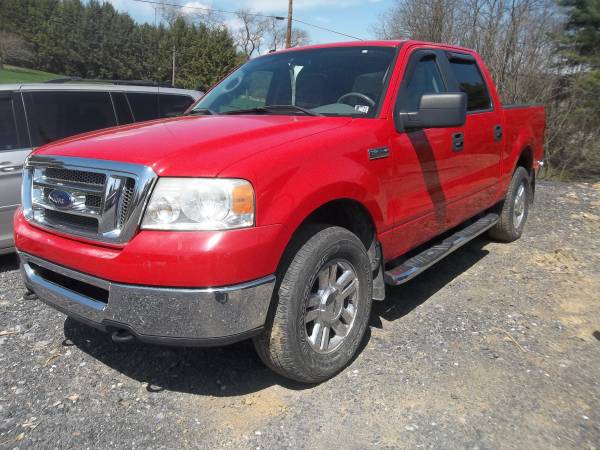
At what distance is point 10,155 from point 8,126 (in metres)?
0.30

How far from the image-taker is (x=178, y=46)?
6856cm

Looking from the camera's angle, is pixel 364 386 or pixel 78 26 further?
pixel 78 26

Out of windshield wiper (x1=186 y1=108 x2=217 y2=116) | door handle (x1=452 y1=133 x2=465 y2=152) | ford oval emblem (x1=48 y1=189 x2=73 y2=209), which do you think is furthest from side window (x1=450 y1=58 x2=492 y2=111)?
ford oval emblem (x1=48 y1=189 x2=73 y2=209)

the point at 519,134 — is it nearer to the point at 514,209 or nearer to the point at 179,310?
the point at 514,209

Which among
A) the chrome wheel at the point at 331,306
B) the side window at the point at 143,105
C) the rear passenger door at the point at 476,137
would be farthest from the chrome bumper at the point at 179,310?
the side window at the point at 143,105

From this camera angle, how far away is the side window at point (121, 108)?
5.44 m

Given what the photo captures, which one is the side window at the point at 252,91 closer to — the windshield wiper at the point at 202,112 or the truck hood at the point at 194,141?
the windshield wiper at the point at 202,112

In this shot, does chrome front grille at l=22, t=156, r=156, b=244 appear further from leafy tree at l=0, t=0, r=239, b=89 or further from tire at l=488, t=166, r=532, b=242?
leafy tree at l=0, t=0, r=239, b=89

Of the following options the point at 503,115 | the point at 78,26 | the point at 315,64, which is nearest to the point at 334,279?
the point at 315,64

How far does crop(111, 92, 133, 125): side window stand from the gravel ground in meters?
2.18

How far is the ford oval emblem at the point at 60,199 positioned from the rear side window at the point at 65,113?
7.79ft

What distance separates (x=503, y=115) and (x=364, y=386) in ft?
10.6

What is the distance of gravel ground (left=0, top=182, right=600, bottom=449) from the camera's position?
250 centimetres

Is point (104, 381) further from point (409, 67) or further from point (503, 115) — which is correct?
point (503, 115)
